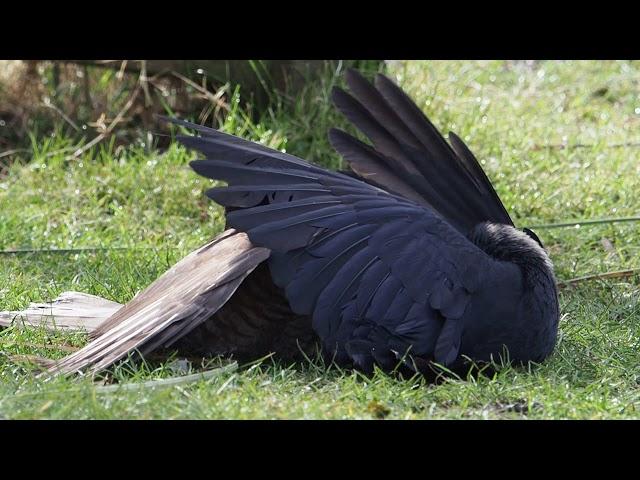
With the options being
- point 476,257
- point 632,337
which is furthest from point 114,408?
point 632,337

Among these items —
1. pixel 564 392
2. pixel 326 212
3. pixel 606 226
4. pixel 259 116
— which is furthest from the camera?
pixel 259 116

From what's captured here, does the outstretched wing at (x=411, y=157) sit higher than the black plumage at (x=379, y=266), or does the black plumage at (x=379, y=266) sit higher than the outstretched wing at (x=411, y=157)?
the outstretched wing at (x=411, y=157)

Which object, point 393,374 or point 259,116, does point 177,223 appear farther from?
point 393,374

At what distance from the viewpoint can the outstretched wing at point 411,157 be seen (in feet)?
13.3

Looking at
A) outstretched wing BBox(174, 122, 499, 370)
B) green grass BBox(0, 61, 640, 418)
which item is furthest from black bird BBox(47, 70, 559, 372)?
green grass BBox(0, 61, 640, 418)

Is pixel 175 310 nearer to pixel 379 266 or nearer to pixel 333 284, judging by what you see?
pixel 333 284

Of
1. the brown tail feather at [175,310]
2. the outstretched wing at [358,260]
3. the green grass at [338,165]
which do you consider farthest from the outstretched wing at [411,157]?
the brown tail feather at [175,310]

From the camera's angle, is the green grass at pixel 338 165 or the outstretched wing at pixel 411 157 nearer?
the green grass at pixel 338 165

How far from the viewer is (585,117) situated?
7098 mm

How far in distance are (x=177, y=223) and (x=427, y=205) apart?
1.84 m

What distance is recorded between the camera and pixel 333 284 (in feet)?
11.1

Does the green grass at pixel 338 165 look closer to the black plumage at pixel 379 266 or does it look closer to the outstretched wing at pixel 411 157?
the black plumage at pixel 379 266

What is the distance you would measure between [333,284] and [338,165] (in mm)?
2598

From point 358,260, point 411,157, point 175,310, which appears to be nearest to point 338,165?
point 411,157
